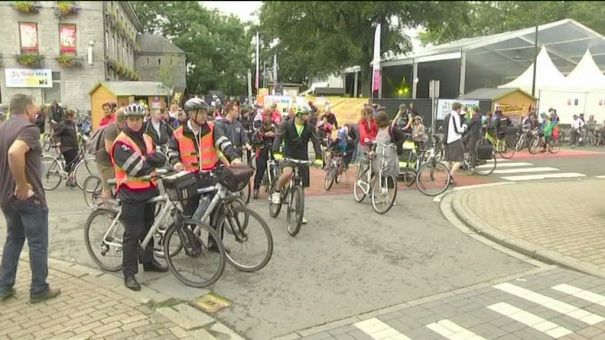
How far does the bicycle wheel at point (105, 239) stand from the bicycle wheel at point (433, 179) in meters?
6.75

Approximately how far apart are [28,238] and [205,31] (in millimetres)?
2535

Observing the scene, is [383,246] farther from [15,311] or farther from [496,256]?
[15,311]

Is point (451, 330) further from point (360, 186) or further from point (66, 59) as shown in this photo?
point (66, 59)

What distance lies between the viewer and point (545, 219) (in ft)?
27.0


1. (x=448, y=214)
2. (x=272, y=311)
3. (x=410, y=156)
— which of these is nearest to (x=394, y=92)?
(x=410, y=156)

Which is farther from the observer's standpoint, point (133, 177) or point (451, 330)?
point (133, 177)

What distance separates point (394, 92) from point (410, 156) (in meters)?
25.6

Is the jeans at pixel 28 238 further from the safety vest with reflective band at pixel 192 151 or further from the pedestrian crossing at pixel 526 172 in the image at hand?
the pedestrian crossing at pixel 526 172

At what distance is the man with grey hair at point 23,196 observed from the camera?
446 cm

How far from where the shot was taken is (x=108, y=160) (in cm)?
725

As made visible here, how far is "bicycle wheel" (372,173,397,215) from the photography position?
8883 millimetres

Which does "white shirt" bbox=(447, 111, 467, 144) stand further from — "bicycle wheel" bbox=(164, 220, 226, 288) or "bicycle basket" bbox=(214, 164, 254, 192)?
"bicycle wheel" bbox=(164, 220, 226, 288)

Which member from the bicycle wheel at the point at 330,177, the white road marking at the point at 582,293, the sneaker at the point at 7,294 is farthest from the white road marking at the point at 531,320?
the bicycle wheel at the point at 330,177

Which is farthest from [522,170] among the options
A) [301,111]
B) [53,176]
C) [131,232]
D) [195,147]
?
[131,232]
